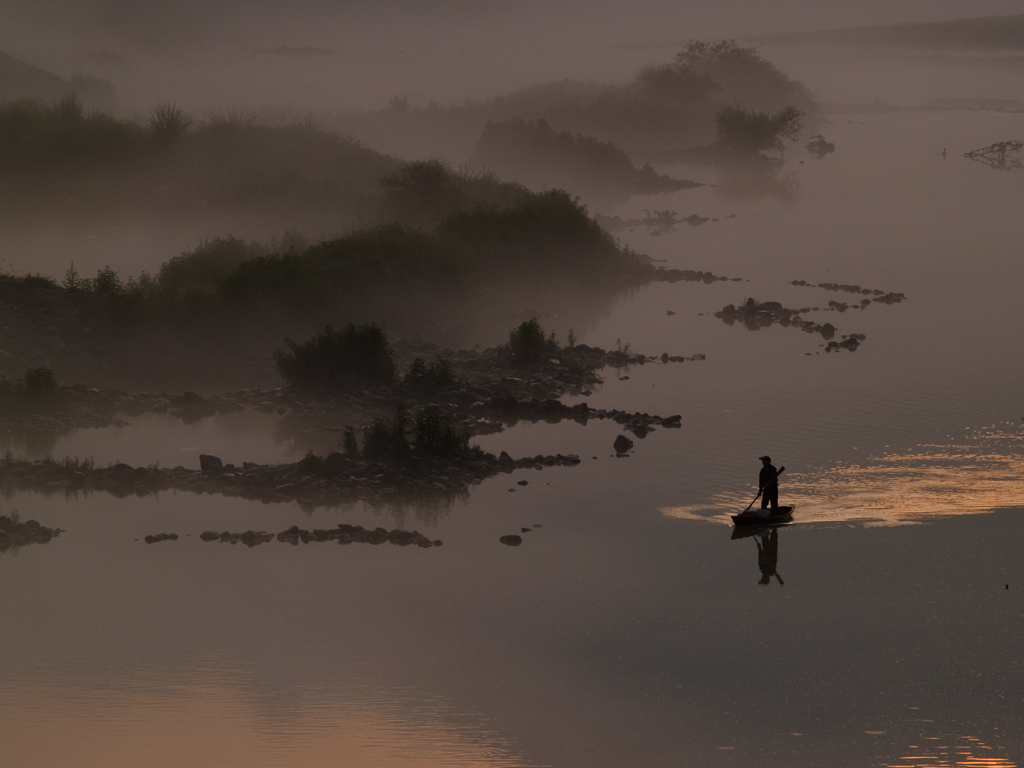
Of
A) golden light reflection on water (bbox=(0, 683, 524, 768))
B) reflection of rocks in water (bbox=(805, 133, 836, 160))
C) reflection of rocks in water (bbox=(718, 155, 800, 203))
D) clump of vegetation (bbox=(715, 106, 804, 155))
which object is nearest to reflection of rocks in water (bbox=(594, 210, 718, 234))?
reflection of rocks in water (bbox=(718, 155, 800, 203))

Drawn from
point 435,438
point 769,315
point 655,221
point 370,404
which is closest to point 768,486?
point 435,438

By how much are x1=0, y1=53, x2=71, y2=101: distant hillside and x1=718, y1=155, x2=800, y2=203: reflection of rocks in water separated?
49834mm

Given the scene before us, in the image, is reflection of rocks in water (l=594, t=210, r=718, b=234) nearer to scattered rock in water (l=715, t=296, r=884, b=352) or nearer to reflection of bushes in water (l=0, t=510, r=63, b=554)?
scattered rock in water (l=715, t=296, r=884, b=352)

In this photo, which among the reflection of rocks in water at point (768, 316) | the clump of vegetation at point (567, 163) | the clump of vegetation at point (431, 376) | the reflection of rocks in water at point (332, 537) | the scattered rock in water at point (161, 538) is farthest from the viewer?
the clump of vegetation at point (567, 163)

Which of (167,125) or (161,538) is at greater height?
(167,125)

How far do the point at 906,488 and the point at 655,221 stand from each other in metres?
50.3

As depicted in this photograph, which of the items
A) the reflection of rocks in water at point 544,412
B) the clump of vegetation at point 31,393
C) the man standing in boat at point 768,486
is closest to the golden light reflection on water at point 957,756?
the man standing in boat at point 768,486

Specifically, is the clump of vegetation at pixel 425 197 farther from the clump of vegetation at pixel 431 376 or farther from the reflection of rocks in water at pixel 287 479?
the reflection of rocks in water at pixel 287 479

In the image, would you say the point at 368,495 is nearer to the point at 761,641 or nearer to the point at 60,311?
the point at 761,641

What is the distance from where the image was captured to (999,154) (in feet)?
349

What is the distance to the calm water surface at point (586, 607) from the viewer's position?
14.5m

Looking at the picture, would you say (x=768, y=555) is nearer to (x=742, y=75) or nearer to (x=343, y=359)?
(x=343, y=359)

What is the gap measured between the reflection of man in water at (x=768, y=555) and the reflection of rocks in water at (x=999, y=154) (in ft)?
297

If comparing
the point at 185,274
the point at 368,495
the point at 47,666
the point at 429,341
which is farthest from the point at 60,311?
the point at 47,666
